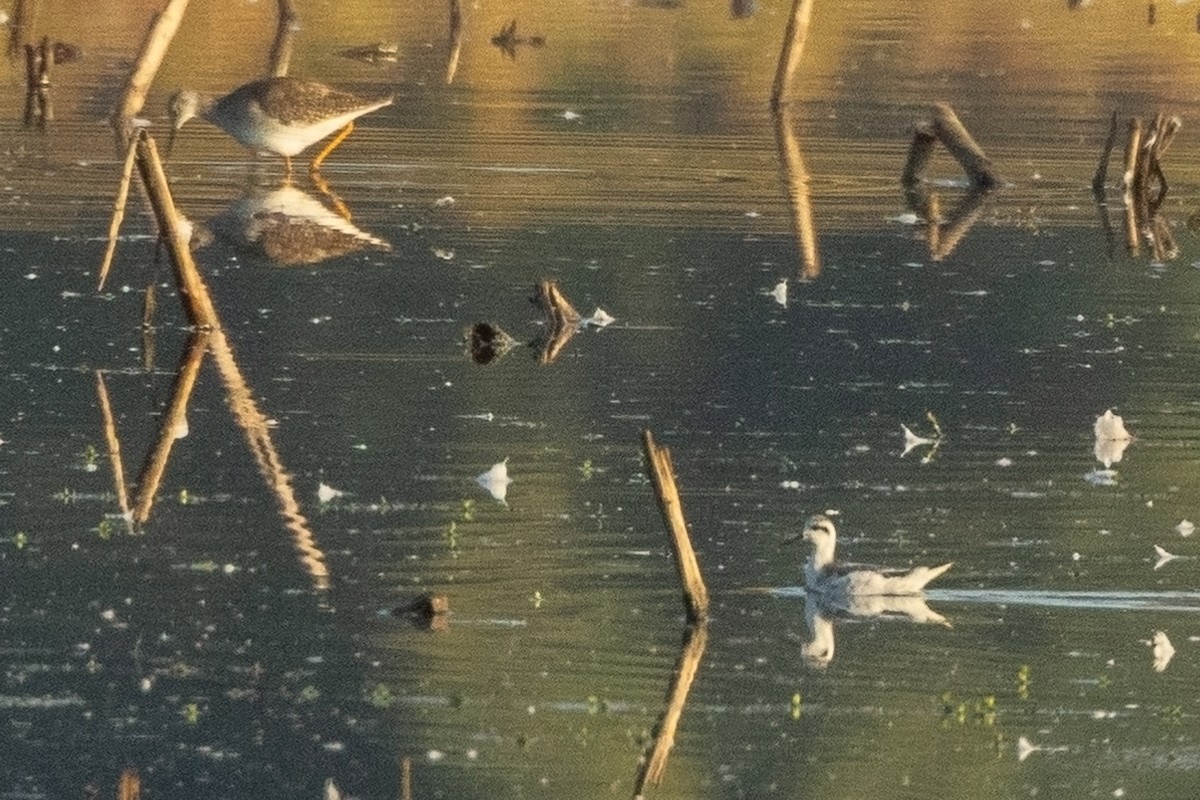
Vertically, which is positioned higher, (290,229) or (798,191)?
(290,229)

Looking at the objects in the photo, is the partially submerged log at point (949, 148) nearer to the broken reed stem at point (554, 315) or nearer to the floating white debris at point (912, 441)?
the broken reed stem at point (554, 315)

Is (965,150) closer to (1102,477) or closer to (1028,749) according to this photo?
(1102,477)

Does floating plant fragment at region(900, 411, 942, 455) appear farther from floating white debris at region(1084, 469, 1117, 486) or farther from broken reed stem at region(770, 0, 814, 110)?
broken reed stem at region(770, 0, 814, 110)

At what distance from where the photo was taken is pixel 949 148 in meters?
22.7

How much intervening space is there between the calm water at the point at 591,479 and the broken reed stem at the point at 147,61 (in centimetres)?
38

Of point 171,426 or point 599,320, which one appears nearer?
point 171,426

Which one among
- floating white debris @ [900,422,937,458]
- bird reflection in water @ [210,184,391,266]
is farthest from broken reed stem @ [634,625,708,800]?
bird reflection in water @ [210,184,391,266]

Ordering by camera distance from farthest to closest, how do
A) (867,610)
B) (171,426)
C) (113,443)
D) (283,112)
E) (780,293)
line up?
(283,112) < (780,293) < (171,426) < (113,443) < (867,610)

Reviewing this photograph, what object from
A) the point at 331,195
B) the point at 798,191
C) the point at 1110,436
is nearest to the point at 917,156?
the point at 798,191

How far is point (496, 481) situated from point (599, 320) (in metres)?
4.52

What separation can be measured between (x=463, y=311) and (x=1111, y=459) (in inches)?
190

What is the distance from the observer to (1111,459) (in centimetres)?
1338

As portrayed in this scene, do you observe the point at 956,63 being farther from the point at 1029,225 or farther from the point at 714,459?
the point at 714,459

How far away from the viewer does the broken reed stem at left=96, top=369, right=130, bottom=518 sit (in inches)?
473
